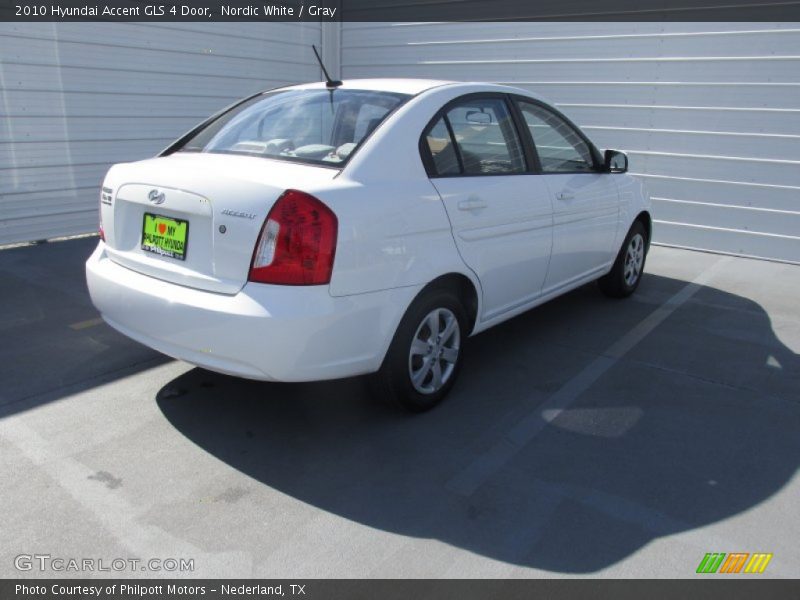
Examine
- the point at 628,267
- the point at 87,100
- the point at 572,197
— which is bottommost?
the point at 628,267

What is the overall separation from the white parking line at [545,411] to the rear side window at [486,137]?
131 cm

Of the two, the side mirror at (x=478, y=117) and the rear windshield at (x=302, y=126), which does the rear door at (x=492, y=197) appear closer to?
the side mirror at (x=478, y=117)

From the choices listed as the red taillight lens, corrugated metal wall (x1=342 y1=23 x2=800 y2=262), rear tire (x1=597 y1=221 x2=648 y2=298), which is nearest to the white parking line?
rear tire (x1=597 y1=221 x2=648 y2=298)

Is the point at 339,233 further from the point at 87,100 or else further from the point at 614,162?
the point at 87,100

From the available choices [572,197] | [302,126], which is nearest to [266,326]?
[302,126]

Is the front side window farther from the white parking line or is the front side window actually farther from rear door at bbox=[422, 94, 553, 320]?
the white parking line

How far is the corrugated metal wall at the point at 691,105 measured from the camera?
697cm

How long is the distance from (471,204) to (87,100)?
564 centimetres

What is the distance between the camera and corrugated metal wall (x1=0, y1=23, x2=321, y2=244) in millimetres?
6820

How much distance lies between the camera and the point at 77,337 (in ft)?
14.4

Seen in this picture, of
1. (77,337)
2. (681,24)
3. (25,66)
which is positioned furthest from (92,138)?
(681,24)

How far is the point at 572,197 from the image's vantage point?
4398 millimetres
